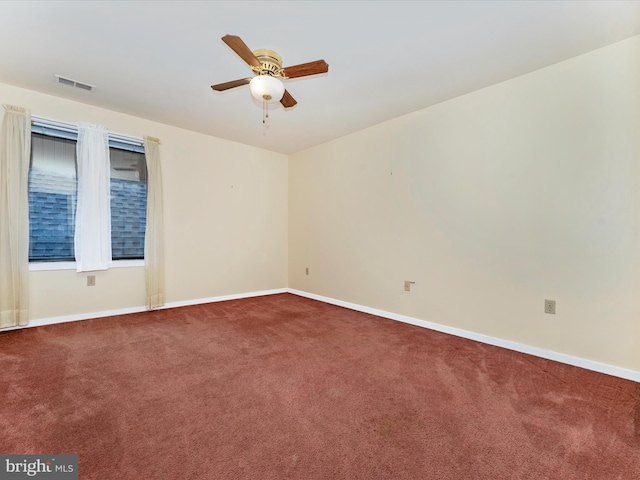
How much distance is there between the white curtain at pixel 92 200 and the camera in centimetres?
346

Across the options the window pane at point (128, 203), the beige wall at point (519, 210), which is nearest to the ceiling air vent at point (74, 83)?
the window pane at point (128, 203)

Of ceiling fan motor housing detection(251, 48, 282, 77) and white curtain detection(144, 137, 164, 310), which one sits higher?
ceiling fan motor housing detection(251, 48, 282, 77)

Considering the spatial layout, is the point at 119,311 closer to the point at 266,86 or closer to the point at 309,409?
the point at 309,409

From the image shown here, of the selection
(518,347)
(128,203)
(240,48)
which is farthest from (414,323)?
(128,203)

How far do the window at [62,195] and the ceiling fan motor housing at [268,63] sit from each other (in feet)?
→ 8.78

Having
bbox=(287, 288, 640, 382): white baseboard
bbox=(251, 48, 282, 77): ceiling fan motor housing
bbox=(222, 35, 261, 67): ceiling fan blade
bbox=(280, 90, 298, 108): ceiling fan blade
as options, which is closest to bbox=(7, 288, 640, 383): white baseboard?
bbox=(287, 288, 640, 382): white baseboard

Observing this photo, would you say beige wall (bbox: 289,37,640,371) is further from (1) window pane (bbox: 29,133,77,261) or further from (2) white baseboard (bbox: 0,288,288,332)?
(1) window pane (bbox: 29,133,77,261)

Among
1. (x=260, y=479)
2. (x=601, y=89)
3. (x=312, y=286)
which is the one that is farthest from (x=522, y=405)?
(x=312, y=286)

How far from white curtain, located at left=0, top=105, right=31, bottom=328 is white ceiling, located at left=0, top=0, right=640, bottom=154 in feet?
1.72

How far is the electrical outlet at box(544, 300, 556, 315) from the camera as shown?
2.53 m

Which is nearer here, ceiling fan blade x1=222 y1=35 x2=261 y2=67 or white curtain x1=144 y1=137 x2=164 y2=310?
ceiling fan blade x1=222 y1=35 x2=261 y2=67

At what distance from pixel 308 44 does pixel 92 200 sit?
10.4 ft

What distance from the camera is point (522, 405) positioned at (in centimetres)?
183

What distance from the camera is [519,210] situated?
8.92ft
